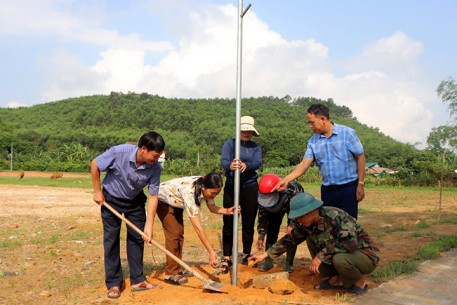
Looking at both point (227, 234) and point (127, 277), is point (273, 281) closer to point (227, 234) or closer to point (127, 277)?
point (227, 234)

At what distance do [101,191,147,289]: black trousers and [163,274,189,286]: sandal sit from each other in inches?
14.1

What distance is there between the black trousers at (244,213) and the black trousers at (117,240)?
1038 millimetres

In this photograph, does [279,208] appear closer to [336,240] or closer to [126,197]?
[336,240]

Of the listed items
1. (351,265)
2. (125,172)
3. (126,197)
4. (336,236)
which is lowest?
(351,265)

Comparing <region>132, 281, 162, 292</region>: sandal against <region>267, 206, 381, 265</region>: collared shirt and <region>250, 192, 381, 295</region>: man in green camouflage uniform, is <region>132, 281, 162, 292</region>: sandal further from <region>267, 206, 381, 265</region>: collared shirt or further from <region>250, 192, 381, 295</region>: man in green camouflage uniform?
<region>267, 206, 381, 265</region>: collared shirt

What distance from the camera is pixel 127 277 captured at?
5332mm

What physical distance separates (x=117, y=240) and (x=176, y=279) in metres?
0.76

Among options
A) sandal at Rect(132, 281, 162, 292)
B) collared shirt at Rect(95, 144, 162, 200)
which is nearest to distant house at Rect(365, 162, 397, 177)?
sandal at Rect(132, 281, 162, 292)

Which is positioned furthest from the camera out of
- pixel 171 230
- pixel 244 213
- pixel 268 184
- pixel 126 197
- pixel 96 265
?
pixel 96 265

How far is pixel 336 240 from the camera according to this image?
13.4 ft

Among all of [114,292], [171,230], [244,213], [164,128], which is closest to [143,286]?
[114,292]

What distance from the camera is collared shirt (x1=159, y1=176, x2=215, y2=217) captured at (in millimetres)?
4730

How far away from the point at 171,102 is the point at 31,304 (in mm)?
93959

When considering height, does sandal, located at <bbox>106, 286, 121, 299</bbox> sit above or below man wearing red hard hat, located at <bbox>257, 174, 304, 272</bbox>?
below
